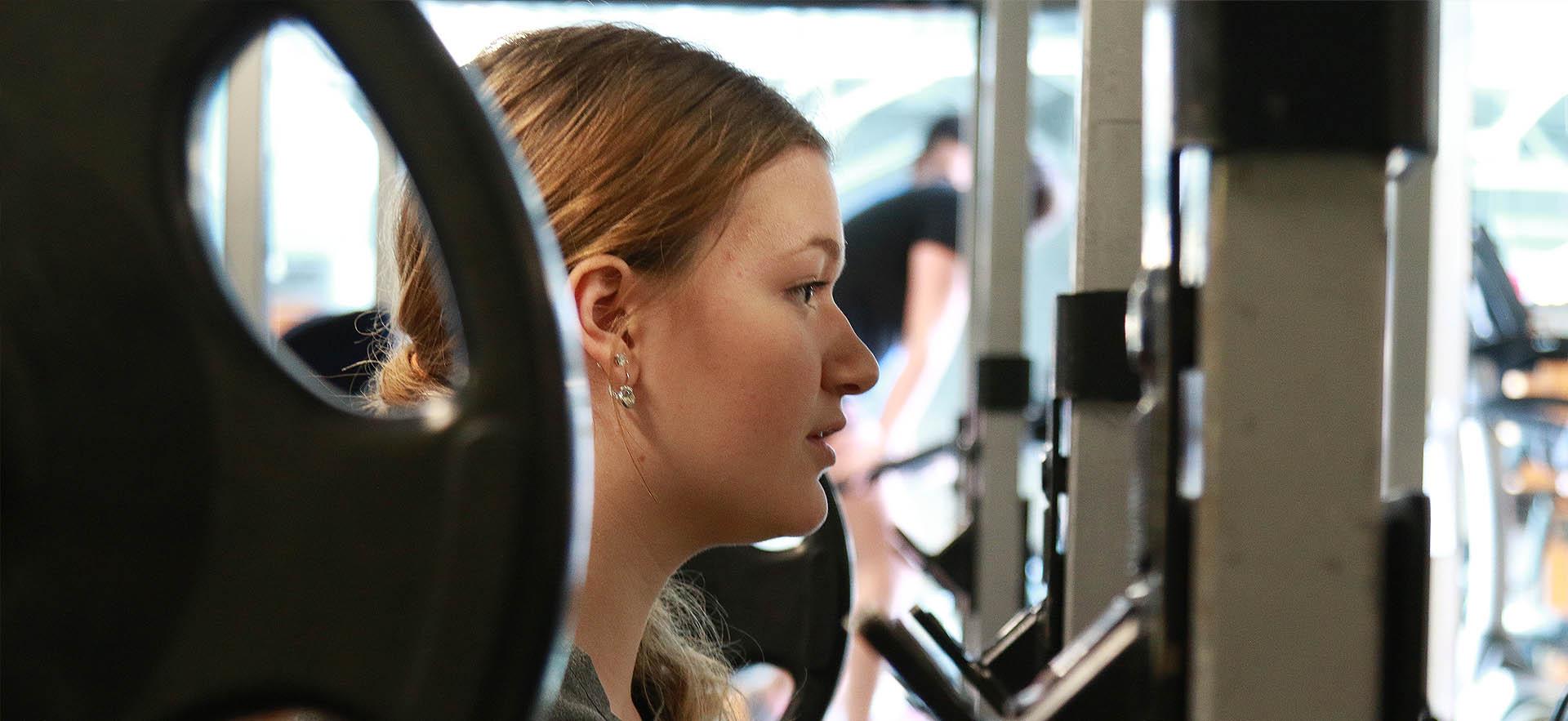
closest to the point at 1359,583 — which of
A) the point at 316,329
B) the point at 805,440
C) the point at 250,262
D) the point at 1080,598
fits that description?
the point at 805,440

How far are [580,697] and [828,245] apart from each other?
13.6 inches

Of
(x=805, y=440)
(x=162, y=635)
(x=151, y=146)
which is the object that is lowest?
(x=805, y=440)

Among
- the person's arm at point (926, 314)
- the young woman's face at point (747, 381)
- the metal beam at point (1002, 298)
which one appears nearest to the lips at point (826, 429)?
the young woman's face at point (747, 381)

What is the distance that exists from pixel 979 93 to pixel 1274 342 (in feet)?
7.54

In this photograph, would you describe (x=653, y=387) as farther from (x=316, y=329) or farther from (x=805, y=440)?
(x=316, y=329)

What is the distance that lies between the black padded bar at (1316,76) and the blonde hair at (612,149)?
1.77ft

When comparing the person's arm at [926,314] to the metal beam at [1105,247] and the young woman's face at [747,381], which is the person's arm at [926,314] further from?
the young woman's face at [747,381]

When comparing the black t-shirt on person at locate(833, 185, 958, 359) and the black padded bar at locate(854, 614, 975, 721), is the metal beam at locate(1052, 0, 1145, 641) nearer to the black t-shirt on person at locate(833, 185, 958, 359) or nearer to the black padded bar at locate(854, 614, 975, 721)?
the black padded bar at locate(854, 614, 975, 721)

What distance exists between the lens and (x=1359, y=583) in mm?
365

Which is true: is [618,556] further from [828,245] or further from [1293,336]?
[1293,336]

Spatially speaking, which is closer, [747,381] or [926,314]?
[747,381]

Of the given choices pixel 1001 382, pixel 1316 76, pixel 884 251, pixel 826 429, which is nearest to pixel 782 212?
pixel 826 429

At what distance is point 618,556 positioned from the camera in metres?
0.86

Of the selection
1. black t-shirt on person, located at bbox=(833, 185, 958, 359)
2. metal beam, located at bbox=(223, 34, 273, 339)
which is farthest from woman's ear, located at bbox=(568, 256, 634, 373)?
black t-shirt on person, located at bbox=(833, 185, 958, 359)
